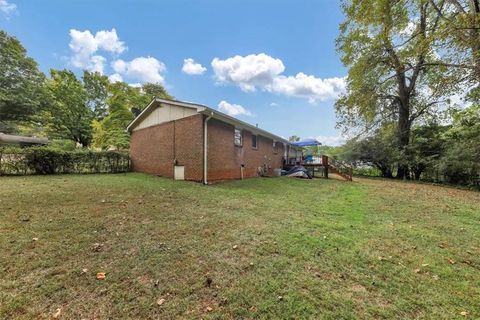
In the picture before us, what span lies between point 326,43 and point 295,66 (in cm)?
285

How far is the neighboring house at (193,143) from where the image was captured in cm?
1026

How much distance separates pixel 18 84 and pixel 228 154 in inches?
962

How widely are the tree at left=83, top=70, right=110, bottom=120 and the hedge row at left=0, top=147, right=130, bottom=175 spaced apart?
1876cm

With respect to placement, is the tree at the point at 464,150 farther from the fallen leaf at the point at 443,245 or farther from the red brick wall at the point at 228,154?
the fallen leaf at the point at 443,245

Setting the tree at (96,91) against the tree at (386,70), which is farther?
the tree at (96,91)

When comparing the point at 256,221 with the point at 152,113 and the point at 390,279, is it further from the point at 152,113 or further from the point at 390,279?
the point at 152,113

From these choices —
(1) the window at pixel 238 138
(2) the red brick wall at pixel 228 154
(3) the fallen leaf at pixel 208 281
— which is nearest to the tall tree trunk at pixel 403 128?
(2) the red brick wall at pixel 228 154

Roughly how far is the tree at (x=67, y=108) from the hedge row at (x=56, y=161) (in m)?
17.8

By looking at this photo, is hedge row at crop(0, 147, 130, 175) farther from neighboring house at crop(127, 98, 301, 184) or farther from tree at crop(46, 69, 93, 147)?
tree at crop(46, 69, 93, 147)

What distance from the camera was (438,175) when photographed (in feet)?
52.3

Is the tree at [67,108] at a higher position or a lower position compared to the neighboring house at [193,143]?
higher

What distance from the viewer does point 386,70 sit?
16250mm

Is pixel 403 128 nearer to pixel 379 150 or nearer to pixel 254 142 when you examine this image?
pixel 379 150

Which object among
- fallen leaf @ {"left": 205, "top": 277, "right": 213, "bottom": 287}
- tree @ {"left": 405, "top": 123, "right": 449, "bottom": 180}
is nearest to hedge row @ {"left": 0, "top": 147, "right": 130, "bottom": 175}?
fallen leaf @ {"left": 205, "top": 277, "right": 213, "bottom": 287}
